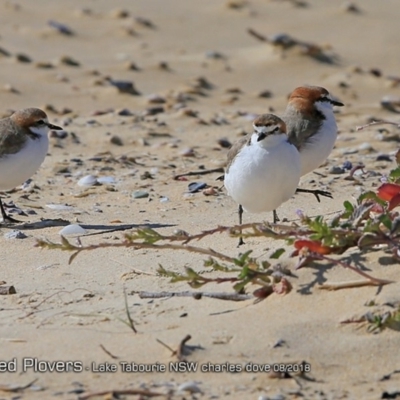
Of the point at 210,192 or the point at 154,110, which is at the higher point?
the point at 210,192

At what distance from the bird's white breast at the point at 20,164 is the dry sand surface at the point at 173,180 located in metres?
0.31

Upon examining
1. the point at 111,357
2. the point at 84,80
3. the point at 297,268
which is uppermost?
the point at 297,268

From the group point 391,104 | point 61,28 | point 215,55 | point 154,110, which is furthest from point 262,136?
point 61,28

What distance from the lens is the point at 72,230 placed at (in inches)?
271

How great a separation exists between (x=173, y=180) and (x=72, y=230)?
→ 1865 millimetres

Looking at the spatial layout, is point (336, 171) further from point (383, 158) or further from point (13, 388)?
point (13, 388)

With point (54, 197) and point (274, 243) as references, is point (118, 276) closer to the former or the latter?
point (274, 243)

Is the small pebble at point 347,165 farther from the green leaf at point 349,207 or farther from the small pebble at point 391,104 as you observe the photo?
the green leaf at point 349,207

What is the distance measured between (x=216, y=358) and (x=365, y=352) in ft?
2.09

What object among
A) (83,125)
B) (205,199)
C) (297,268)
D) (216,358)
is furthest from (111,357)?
(83,125)

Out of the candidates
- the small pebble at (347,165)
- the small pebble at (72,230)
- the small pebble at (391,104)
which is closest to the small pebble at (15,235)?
the small pebble at (72,230)

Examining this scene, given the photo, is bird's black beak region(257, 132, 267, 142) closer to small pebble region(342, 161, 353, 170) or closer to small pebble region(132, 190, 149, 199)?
small pebble region(132, 190, 149, 199)

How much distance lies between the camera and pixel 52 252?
6.14m

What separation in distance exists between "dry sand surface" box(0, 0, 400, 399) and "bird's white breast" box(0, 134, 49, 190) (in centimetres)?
31
